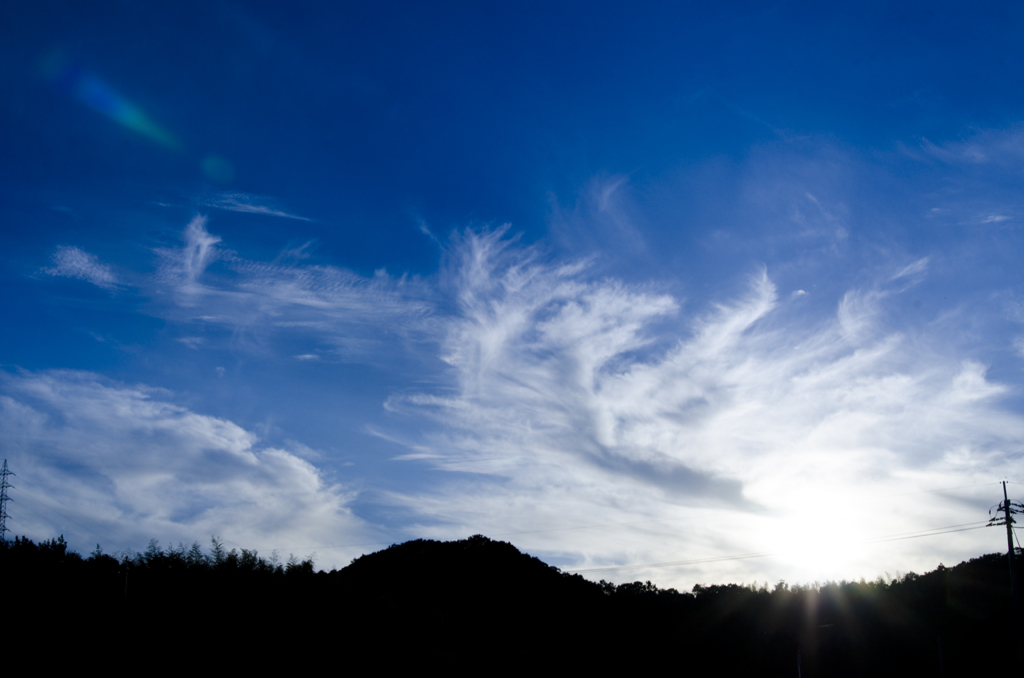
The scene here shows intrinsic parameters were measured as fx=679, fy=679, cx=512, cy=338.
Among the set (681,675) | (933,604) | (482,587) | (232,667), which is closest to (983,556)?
(933,604)

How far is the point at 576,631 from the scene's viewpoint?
55.7m

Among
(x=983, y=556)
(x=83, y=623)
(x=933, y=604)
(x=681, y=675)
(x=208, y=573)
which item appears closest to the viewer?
(x=83, y=623)

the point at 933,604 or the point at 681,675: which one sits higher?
the point at 933,604

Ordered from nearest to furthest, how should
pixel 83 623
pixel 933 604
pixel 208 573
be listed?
pixel 83 623 < pixel 208 573 < pixel 933 604

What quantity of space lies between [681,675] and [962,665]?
2058 cm

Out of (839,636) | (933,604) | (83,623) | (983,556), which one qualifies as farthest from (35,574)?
(983,556)

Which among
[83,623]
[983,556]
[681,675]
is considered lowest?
[681,675]

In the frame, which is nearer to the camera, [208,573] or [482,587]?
[208,573]

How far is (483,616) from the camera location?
53031mm

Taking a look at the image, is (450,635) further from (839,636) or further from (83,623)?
(839,636)

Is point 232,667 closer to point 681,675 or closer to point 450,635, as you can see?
point 450,635

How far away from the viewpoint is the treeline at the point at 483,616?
108 ft

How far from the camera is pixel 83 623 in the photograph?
1155 inches

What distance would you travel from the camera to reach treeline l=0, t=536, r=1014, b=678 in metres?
32.9
